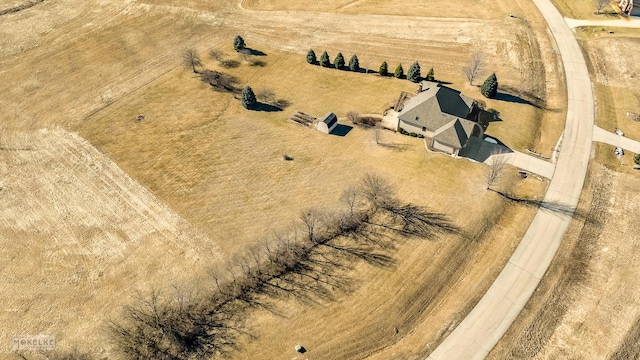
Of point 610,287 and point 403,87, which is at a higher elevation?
point 403,87

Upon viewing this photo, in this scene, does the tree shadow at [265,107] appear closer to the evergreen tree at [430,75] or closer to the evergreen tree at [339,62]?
the evergreen tree at [339,62]

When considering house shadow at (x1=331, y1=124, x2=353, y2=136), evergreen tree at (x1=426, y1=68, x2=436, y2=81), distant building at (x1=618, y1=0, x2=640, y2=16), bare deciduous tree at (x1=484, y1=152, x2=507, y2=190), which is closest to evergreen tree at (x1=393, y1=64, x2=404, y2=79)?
evergreen tree at (x1=426, y1=68, x2=436, y2=81)

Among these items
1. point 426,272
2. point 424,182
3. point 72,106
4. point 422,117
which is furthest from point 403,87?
point 72,106

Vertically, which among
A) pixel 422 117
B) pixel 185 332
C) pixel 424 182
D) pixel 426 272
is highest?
pixel 422 117

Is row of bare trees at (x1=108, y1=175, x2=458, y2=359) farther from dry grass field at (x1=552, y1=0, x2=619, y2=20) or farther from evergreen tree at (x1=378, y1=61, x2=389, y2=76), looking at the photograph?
dry grass field at (x1=552, y1=0, x2=619, y2=20)

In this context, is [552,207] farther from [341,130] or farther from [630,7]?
[630,7]

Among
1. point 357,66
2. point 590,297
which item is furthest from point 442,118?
point 590,297

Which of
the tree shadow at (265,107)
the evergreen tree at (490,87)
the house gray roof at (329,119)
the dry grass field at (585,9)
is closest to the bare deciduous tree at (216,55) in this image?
the tree shadow at (265,107)

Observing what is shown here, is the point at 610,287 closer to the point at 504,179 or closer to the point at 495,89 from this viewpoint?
the point at 504,179
